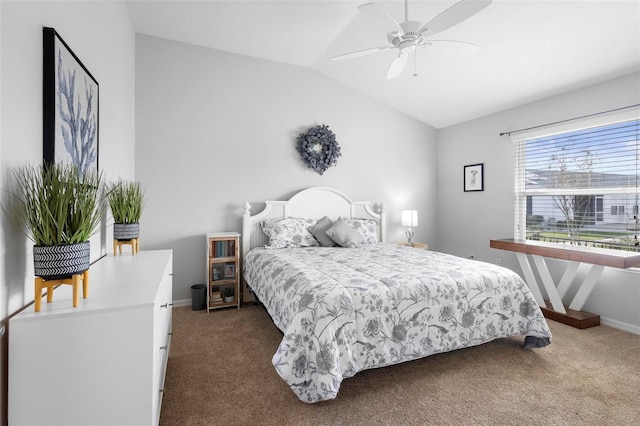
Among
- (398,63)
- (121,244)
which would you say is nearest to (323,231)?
(398,63)

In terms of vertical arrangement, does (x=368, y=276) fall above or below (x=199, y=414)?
above

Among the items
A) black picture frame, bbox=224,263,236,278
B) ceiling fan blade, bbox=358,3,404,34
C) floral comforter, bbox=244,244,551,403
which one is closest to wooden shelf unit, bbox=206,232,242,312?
black picture frame, bbox=224,263,236,278

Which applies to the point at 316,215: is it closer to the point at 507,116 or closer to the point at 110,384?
the point at 507,116

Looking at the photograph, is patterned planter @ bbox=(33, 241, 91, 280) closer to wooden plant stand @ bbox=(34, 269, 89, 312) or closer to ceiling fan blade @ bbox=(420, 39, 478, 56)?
wooden plant stand @ bbox=(34, 269, 89, 312)

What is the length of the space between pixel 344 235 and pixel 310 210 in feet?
2.23

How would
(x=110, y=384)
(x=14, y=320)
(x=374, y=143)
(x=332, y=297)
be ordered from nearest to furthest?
(x=14, y=320) < (x=110, y=384) < (x=332, y=297) < (x=374, y=143)

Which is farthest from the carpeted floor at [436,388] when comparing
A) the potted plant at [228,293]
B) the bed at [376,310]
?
the potted plant at [228,293]

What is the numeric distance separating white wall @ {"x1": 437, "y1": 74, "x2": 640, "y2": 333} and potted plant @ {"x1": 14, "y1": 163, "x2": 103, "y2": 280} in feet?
13.5

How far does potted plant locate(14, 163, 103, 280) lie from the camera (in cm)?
108

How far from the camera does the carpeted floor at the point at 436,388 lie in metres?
1.68

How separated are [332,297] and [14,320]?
1345 mm

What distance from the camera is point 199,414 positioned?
1709 mm

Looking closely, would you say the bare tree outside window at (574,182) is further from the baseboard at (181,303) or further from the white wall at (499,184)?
the baseboard at (181,303)

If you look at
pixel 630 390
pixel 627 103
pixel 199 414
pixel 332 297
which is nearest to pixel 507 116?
pixel 627 103
